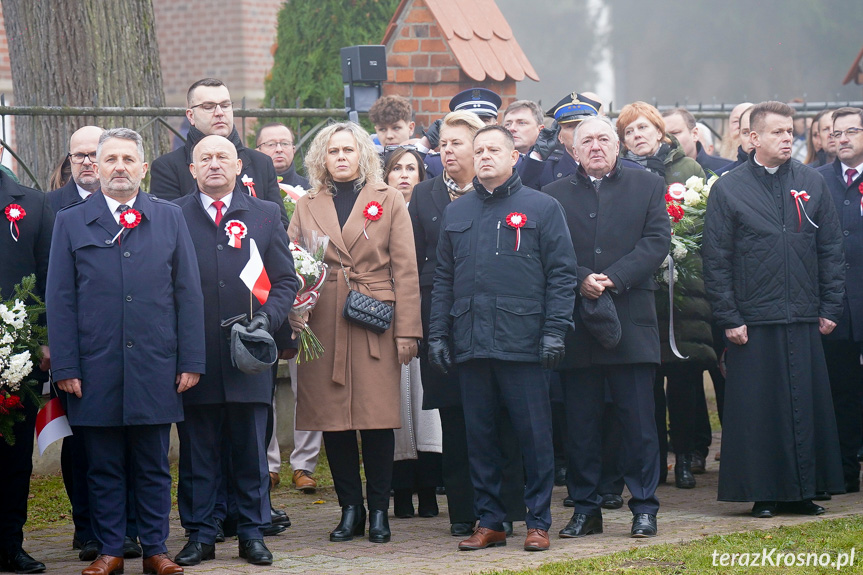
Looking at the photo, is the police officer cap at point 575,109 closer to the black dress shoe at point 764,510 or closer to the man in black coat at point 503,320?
the man in black coat at point 503,320

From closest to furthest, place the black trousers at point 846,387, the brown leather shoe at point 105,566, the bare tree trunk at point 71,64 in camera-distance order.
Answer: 1. the brown leather shoe at point 105,566
2. the black trousers at point 846,387
3. the bare tree trunk at point 71,64

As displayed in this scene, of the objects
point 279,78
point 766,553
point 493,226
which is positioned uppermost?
point 279,78

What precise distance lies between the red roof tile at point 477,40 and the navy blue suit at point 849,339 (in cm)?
332

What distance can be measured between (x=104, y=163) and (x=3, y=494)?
171cm

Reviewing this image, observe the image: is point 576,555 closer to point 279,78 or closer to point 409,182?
point 409,182

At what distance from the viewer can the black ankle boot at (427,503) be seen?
7.29 meters

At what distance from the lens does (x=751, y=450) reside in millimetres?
7000

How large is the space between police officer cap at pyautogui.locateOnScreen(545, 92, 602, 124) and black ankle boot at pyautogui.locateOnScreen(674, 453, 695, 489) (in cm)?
230

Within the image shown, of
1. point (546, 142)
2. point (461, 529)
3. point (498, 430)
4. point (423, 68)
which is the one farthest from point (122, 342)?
point (423, 68)

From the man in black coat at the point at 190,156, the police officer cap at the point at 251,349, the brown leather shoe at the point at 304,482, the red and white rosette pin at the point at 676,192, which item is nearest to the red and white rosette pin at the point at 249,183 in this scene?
the man in black coat at the point at 190,156

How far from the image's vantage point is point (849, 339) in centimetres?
782

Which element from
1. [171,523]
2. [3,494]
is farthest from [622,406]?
[3,494]

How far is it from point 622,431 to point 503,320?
976mm

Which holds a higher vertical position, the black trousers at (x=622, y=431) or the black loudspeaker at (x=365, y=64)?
the black loudspeaker at (x=365, y=64)
